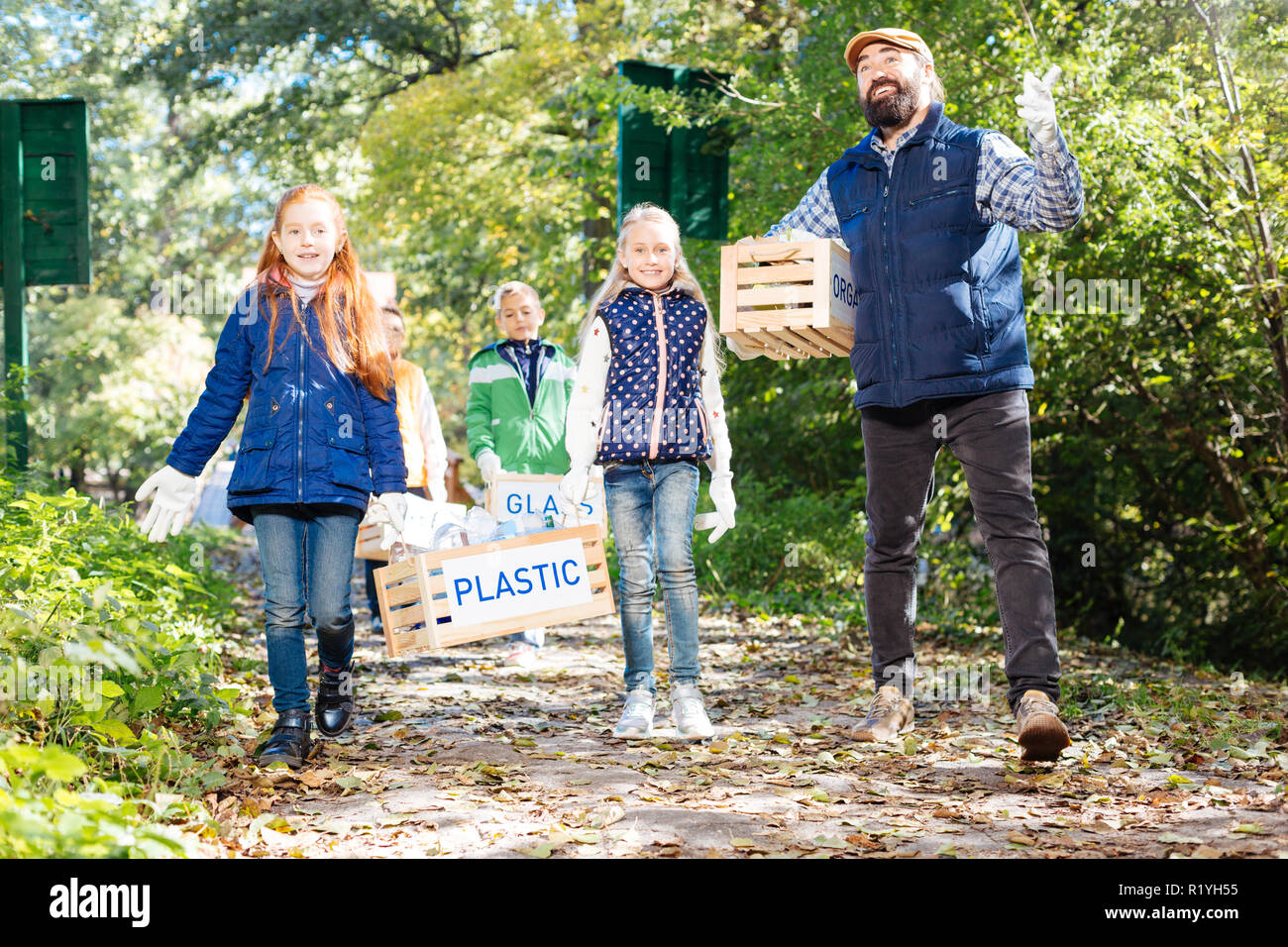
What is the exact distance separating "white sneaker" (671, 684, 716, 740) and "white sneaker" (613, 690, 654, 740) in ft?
0.35

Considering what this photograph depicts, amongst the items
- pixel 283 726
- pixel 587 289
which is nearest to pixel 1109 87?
pixel 283 726

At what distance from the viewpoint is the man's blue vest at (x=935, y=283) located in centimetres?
430

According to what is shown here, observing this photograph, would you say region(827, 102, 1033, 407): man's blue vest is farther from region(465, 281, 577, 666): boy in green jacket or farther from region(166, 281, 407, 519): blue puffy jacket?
region(465, 281, 577, 666): boy in green jacket

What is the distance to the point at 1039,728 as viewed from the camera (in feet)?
13.4

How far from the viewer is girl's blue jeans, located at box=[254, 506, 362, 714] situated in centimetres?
439

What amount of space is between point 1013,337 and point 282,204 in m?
2.77

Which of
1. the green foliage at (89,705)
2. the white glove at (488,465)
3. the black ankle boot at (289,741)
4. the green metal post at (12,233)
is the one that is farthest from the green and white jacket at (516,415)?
the green metal post at (12,233)

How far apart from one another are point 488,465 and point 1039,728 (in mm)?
3820

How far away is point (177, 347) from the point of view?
2525 cm

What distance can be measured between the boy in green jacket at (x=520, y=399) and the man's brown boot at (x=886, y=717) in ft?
9.50

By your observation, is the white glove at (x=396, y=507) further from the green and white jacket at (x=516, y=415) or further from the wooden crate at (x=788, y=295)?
the green and white jacket at (x=516, y=415)

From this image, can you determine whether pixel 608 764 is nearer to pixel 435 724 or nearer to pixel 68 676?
pixel 435 724

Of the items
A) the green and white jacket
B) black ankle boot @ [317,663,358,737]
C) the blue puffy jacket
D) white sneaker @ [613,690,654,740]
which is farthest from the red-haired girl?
the green and white jacket

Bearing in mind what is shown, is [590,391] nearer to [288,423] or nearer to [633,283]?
[633,283]
